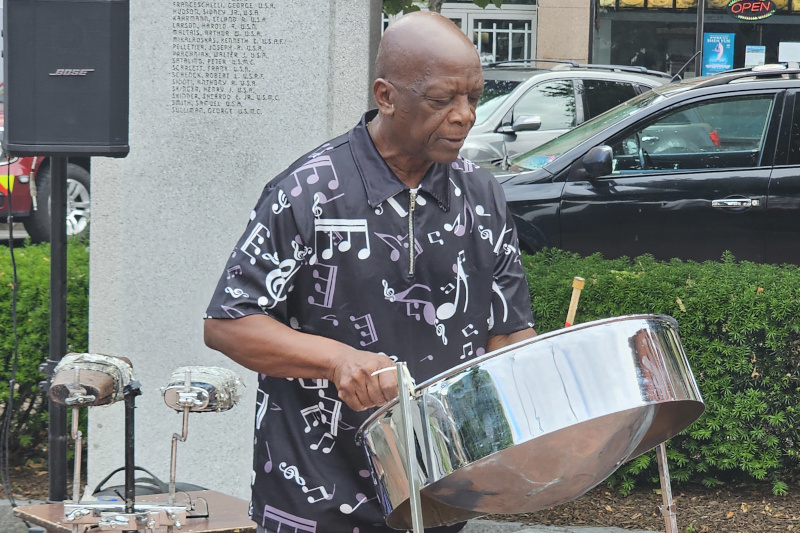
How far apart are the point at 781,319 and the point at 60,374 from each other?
2.50m

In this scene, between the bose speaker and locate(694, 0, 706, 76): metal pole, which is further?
locate(694, 0, 706, 76): metal pole

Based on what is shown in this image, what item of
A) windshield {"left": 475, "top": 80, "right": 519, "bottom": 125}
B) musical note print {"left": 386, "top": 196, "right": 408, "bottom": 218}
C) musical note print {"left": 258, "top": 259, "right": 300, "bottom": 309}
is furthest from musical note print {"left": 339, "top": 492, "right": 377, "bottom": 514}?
windshield {"left": 475, "top": 80, "right": 519, "bottom": 125}

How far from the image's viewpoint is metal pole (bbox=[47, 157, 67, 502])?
3641 millimetres

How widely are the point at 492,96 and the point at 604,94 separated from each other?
102 cm

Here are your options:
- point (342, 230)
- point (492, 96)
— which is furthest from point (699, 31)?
point (342, 230)

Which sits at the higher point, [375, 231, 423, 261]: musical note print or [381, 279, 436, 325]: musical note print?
[375, 231, 423, 261]: musical note print

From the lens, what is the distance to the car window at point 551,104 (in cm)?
977

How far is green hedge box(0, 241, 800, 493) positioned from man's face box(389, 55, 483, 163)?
93.5 inches

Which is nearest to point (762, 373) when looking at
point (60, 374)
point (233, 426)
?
point (233, 426)

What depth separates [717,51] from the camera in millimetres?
14953

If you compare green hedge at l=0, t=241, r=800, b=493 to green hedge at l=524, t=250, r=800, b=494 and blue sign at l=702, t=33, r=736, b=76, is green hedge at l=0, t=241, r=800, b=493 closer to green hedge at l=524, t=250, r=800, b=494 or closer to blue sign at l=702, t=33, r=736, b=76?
green hedge at l=524, t=250, r=800, b=494

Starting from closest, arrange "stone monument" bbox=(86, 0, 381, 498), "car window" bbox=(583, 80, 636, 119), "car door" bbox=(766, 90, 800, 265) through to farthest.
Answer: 1. "stone monument" bbox=(86, 0, 381, 498)
2. "car door" bbox=(766, 90, 800, 265)
3. "car window" bbox=(583, 80, 636, 119)

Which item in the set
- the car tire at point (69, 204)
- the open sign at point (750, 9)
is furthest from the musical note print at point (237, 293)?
the open sign at point (750, 9)

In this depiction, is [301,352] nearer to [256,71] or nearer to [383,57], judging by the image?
[383,57]
